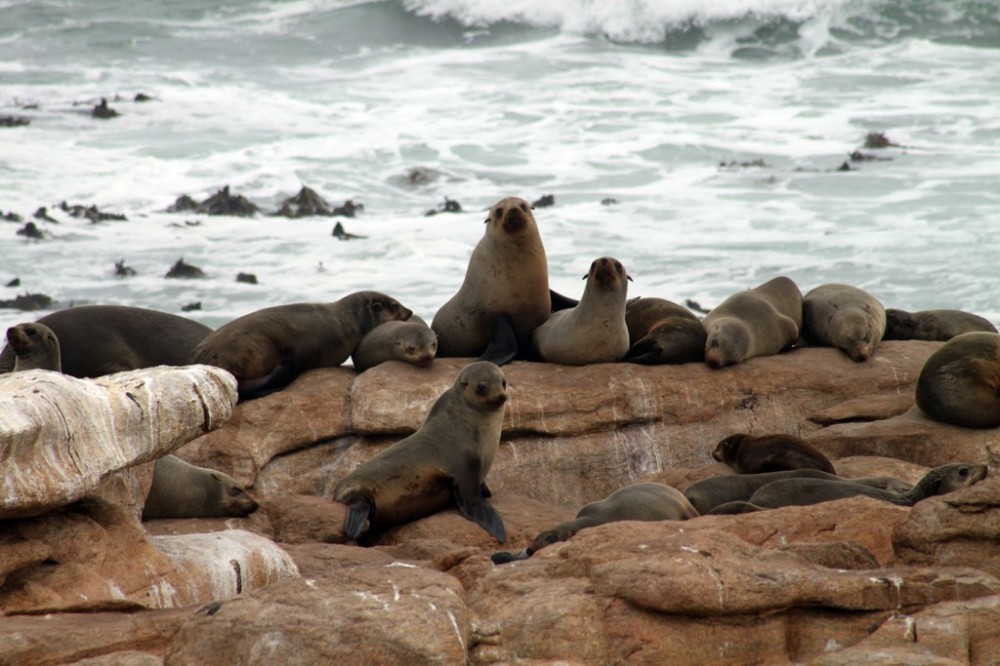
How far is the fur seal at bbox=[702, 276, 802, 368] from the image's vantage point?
968cm

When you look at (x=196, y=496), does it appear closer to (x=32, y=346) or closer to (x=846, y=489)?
(x=32, y=346)

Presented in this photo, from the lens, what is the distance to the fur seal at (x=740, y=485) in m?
7.37

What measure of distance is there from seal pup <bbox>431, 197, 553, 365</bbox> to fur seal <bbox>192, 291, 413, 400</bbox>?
0.45 m

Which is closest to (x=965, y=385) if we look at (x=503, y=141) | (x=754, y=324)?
(x=754, y=324)

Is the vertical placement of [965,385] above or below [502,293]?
below

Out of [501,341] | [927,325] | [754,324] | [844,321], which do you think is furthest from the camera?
[927,325]

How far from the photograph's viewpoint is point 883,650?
14.1 feet

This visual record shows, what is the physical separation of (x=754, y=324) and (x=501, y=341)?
1.84 m

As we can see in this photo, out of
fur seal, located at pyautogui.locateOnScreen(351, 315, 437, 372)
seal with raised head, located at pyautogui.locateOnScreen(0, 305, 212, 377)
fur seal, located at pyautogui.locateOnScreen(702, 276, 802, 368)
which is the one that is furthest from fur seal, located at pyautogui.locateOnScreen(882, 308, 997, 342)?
seal with raised head, located at pyautogui.locateOnScreen(0, 305, 212, 377)

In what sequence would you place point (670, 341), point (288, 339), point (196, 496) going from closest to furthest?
point (196, 496)
point (288, 339)
point (670, 341)

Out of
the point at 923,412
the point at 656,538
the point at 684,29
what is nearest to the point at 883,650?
the point at 656,538

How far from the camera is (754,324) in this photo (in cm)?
1008

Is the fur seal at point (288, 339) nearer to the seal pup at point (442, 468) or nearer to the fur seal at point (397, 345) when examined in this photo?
the fur seal at point (397, 345)

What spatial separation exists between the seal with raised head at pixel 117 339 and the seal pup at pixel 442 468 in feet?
8.36
